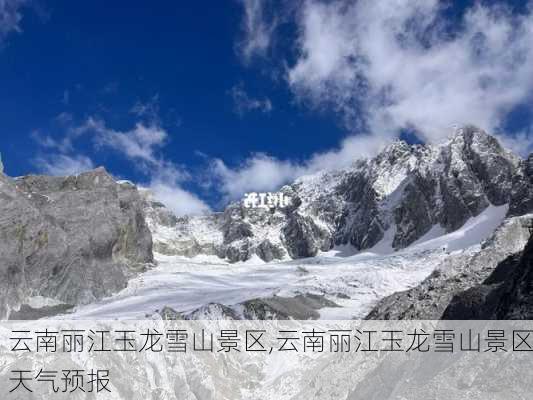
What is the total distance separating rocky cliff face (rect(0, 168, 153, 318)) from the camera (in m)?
132

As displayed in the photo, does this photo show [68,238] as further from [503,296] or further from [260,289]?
[503,296]

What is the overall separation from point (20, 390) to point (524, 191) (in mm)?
151733

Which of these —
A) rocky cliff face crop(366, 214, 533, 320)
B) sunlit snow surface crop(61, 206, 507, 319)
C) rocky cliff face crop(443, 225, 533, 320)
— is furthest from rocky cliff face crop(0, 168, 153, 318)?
rocky cliff face crop(443, 225, 533, 320)

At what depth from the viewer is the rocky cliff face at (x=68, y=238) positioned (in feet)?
434

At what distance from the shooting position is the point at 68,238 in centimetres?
15050

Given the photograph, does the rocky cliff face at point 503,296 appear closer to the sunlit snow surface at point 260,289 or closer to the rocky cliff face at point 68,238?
the sunlit snow surface at point 260,289

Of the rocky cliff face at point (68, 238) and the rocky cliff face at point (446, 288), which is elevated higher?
the rocky cliff face at point (68, 238)

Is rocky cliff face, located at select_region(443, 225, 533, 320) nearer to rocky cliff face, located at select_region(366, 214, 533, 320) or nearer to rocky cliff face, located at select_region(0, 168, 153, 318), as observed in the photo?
rocky cliff face, located at select_region(366, 214, 533, 320)

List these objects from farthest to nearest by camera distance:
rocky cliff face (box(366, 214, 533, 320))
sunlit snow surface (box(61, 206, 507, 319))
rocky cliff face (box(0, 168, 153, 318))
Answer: rocky cliff face (box(0, 168, 153, 318)) < sunlit snow surface (box(61, 206, 507, 319)) < rocky cliff face (box(366, 214, 533, 320))

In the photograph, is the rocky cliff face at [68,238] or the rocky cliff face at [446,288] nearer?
the rocky cliff face at [446,288]

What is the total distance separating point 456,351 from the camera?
45.4m

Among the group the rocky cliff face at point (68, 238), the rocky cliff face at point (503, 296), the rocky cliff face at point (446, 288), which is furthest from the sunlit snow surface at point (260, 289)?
the rocky cliff face at point (503, 296)

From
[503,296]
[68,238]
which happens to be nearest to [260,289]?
[68,238]

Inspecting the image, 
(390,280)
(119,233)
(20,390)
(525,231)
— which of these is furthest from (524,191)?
(20,390)
